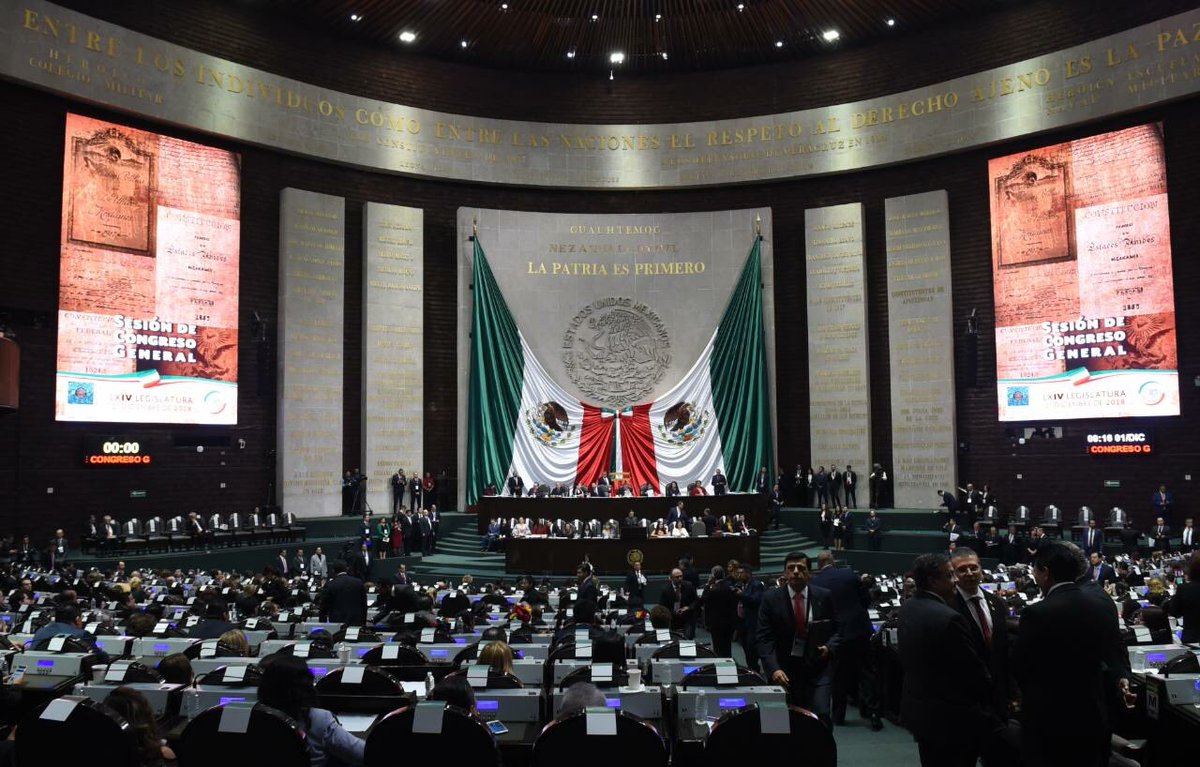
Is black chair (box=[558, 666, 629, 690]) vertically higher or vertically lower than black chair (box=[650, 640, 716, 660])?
higher

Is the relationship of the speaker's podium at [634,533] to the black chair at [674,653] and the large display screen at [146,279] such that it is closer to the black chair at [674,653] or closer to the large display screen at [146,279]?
the large display screen at [146,279]

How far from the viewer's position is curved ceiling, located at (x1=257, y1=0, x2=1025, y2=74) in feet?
76.7

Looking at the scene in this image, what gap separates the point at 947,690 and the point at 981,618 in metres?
0.59

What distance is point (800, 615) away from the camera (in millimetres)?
6102

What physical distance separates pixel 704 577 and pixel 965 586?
42.0 feet

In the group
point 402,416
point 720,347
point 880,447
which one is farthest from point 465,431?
point 880,447

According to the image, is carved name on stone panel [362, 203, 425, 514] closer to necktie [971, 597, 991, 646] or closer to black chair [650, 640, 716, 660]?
black chair [650, 640, 716, 660]

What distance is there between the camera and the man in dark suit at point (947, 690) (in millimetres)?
3699

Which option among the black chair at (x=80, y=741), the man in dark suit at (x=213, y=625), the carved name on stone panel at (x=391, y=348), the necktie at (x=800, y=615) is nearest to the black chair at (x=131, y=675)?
the black chair at (x=80, y=741)

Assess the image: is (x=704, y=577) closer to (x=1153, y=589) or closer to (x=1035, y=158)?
(x=1153, y=589)

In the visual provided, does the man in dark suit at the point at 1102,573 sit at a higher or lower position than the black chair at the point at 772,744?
lower

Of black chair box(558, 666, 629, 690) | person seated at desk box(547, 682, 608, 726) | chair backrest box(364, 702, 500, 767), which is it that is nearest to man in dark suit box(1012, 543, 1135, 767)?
person seated at desk box(547, 682, 608, 726)

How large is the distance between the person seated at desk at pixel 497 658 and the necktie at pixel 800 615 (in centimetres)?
213

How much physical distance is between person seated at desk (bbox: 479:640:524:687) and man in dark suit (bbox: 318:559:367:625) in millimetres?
4215
